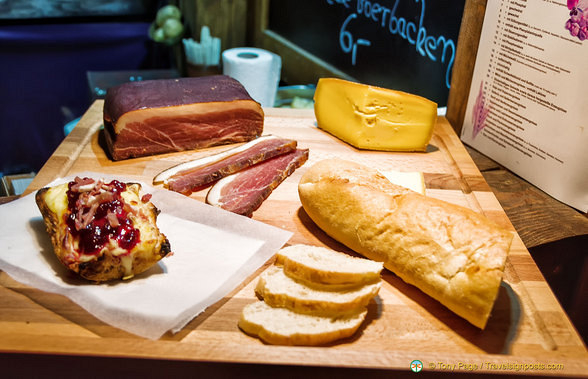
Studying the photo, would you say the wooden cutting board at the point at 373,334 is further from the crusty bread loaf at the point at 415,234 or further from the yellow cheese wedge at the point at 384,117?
the yellow cheese wedge at the point at 384,117

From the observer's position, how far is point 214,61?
485 cm

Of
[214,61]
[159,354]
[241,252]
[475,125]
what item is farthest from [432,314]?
[214,61]

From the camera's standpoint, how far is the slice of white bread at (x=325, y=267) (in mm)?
1578

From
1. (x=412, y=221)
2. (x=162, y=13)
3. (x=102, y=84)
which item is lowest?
(x=102, y=84)

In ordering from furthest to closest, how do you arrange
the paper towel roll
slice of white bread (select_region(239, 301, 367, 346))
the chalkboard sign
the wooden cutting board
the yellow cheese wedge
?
the paper towel roll
the chalkboard sign
the yellow cheese wedge
slice of white bread (select_region(239, 301, 367, 346))
the wooden cutting board

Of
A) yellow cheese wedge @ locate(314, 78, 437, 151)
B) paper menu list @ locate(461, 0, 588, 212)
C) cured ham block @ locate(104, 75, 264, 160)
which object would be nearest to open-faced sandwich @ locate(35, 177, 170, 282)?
cured ham block @ locate(104, 75, 264, 160)

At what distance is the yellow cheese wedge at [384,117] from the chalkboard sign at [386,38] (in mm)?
521

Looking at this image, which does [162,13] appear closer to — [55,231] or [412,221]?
[55,231]

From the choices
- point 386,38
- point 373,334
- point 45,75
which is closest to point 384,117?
point 386,38

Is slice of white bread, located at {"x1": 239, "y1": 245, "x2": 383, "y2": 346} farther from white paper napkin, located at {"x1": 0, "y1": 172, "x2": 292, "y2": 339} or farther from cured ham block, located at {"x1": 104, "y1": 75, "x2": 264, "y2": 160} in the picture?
cured ham block, located at {"x1": 104, "y1": 75, "x2": 264, "y2": 160}

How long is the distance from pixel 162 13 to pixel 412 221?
13.4ft

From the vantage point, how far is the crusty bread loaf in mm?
1567

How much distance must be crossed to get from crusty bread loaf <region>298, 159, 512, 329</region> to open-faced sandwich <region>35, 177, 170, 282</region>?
682mm

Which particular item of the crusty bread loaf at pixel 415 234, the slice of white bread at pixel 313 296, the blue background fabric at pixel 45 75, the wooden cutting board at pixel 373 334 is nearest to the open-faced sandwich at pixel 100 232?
the wooden cutting board at pixel 373 334
